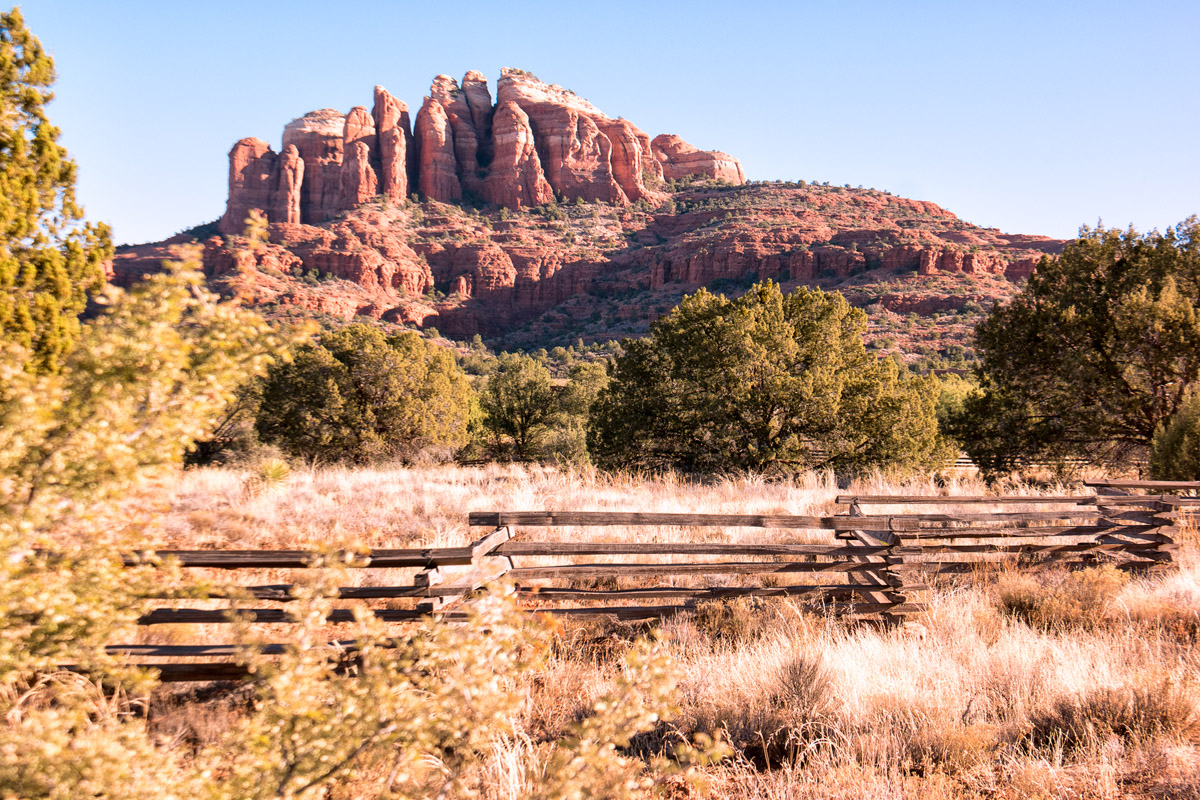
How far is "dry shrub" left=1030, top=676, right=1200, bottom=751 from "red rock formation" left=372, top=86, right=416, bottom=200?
13353cm

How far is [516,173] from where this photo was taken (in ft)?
Answer: 417

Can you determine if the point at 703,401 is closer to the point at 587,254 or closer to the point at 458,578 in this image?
the point at 458,578

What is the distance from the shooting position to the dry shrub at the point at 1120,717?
11.5 ft

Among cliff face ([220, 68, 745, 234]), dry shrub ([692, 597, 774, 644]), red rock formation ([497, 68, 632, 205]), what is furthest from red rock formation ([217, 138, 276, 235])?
dry shrub ([692, 597, 774, 644])

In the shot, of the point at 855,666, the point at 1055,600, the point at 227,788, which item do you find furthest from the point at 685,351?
the point at 227,788

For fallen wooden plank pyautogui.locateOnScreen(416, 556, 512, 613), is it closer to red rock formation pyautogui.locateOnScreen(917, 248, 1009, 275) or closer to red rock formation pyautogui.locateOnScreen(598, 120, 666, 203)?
red rock formation pyautogui.locateOnScreen(917, 248, 1009, 275)

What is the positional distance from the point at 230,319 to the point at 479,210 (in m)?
136

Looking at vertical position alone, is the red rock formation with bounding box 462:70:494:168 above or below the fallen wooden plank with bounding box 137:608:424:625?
above

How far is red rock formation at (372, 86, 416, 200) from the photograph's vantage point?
12081cm

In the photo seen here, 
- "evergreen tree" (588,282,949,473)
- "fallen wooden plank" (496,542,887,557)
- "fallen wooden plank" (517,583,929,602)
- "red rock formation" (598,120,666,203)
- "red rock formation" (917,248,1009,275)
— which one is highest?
"red rock formation" (598,120,666,203)

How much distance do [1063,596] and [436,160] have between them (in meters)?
135

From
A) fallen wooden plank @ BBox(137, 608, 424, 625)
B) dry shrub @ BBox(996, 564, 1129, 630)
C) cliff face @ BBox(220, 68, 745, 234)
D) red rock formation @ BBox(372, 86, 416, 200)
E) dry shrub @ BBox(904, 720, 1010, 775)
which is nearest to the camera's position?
dry shrub @ BBox(904, 720, 1010, 775)

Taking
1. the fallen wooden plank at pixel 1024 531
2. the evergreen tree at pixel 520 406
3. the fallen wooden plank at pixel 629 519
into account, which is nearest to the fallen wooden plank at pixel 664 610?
the fallen wooden plank at pixel 629 519

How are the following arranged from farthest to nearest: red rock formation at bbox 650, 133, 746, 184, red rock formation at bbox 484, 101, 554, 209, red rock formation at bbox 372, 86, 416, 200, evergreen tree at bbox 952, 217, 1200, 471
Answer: red rock formation at bbox 650, 133, 746, 184
red rock formation at bbox 484, 101, 554, 209
red rock formation at bbox 372, 86, 416, 200
evergreen tree at bbox 952, 217, 1200, 471
